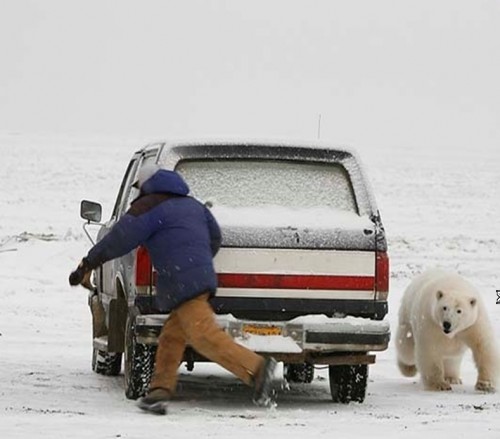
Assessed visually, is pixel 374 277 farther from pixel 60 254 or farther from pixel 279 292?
pixel 60 254

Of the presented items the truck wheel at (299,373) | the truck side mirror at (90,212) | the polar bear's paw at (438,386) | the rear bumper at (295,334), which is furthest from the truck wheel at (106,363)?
the polar bear's paw at (438,386)

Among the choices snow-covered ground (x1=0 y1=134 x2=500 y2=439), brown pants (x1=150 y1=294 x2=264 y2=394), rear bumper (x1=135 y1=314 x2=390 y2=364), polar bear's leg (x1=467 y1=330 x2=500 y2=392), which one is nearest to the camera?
snow-covered ground (x1=0 y1=134 x2=500 y2=439)

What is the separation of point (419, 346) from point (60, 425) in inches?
163

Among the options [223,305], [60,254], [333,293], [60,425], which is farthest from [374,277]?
[60,254]

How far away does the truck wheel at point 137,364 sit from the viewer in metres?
8.55

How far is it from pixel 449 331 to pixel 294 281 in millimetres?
2180

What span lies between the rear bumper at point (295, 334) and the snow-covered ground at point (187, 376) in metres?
0.42

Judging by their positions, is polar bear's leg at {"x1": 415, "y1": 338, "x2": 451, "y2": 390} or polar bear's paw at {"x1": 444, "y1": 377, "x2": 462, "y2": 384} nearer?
polar bear's leg at {"x1": 415, "y1": 338, "x2": 451, "y2": 390}

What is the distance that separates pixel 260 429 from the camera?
7148mm

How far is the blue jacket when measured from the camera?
788cm

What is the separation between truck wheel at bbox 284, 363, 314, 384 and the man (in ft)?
9.87

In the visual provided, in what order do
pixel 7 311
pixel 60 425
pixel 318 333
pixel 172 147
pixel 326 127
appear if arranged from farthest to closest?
pixel 326 127 < pixel 7 311 < pixel 172 147 < pixel 318 333 < pixel 60 425

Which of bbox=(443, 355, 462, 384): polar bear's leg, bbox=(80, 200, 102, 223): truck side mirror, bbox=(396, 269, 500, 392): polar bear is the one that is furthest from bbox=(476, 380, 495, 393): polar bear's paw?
bbox=(80, 200, 102, 223): truck side mirror

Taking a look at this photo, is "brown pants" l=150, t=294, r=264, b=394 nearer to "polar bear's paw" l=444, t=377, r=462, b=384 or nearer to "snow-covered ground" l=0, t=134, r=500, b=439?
"snow-covered ground" l=0, t=134, r=500, b=439
